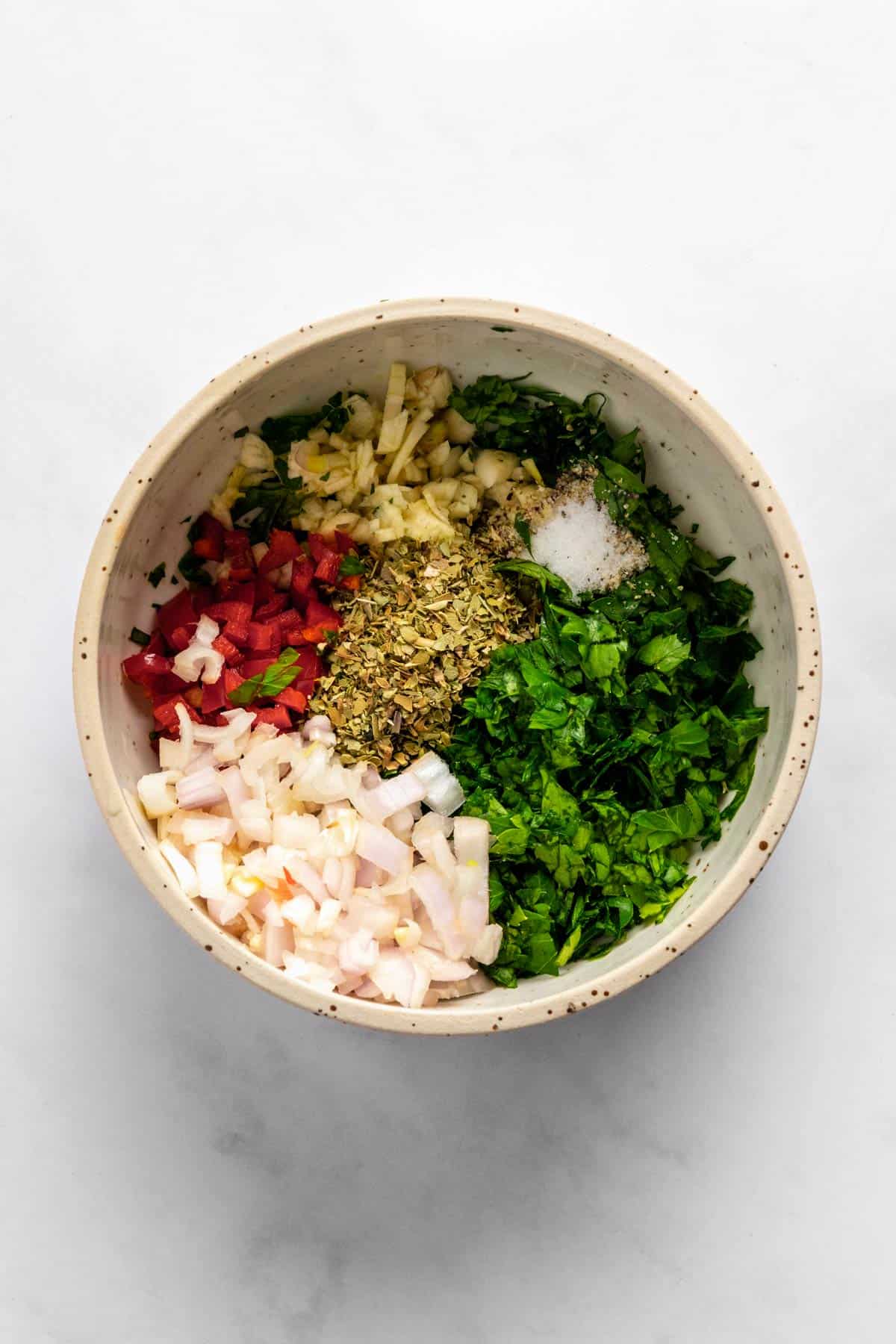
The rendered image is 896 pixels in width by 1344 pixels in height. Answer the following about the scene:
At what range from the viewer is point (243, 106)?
73.2 inches

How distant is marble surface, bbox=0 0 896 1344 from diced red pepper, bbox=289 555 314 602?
1.16ft

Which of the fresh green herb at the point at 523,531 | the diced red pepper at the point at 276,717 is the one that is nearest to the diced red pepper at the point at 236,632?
the diced red pepper at the point at 276,717

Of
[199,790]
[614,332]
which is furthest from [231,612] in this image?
[614,332]

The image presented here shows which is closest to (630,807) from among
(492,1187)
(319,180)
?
(492,1187)

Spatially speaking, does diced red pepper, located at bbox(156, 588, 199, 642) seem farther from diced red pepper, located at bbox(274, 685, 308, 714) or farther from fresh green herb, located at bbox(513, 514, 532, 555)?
fresh green herb, located at bbox(513, 514, 532, 555)

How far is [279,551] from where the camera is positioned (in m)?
1.75

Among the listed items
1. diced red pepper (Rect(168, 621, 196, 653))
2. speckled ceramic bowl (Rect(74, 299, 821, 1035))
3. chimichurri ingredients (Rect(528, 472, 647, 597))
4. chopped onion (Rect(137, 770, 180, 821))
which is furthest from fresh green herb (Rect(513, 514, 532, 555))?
chopped onion (Rect(137, 770, 180, 821))

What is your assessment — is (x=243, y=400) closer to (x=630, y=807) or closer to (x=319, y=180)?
(x=319, y=180)

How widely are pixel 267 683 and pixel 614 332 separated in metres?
0.78

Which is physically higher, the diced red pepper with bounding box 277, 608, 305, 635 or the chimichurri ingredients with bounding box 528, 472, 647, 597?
the chimichurri ingredients with bounding box 528, 472, 647, 597

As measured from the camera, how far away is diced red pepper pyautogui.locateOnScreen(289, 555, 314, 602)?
174 cm

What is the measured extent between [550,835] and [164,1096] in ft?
2.71

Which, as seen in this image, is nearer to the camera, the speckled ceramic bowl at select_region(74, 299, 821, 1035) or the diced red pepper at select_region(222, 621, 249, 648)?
the speckled ceramic bowl at select_region(74, 299, 821, 1035)

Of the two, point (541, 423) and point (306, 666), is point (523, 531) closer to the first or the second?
point (541, 423)
